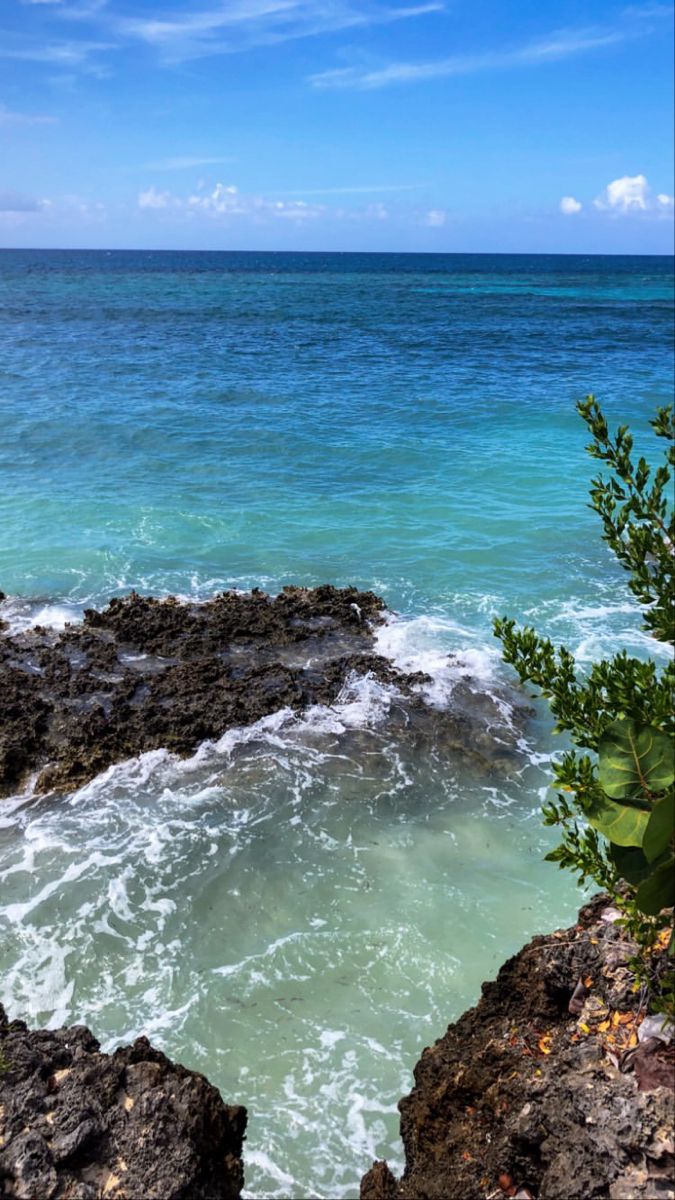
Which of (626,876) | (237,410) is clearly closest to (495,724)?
(626,876)

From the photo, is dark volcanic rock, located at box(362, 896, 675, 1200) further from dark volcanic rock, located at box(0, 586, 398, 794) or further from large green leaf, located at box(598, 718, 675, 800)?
dark volcanic rock, located at box(0, 586, 398, 794)

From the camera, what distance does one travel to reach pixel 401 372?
3947 centimetres

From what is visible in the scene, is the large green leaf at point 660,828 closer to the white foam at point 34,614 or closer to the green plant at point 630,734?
the green plant at point 630,734

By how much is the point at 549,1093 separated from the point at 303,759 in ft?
21.5

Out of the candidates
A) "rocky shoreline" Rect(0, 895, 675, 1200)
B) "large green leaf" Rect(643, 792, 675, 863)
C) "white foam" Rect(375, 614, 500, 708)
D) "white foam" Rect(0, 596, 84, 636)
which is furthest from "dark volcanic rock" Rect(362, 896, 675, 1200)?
"white foam" Rect(0, 596, 84, 636)

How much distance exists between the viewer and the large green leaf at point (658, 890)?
171 inches

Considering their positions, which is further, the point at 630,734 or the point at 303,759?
the point at 303,759

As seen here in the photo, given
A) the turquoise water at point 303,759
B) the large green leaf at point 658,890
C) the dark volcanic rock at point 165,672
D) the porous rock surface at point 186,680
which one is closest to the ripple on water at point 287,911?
the turquoise water at point 303,759

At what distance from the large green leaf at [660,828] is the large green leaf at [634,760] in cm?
37

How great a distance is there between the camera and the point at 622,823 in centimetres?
464

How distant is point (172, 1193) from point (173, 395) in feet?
102

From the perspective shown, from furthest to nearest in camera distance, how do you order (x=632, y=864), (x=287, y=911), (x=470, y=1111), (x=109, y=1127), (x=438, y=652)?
(x=438, y=652), (x=287, y=911), (x=470, y=1111), (x=109, y=1127), (x=632, y=864)

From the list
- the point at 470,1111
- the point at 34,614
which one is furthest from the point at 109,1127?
the point at 34,614

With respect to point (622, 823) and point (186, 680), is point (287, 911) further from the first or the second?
point (622, 823)
